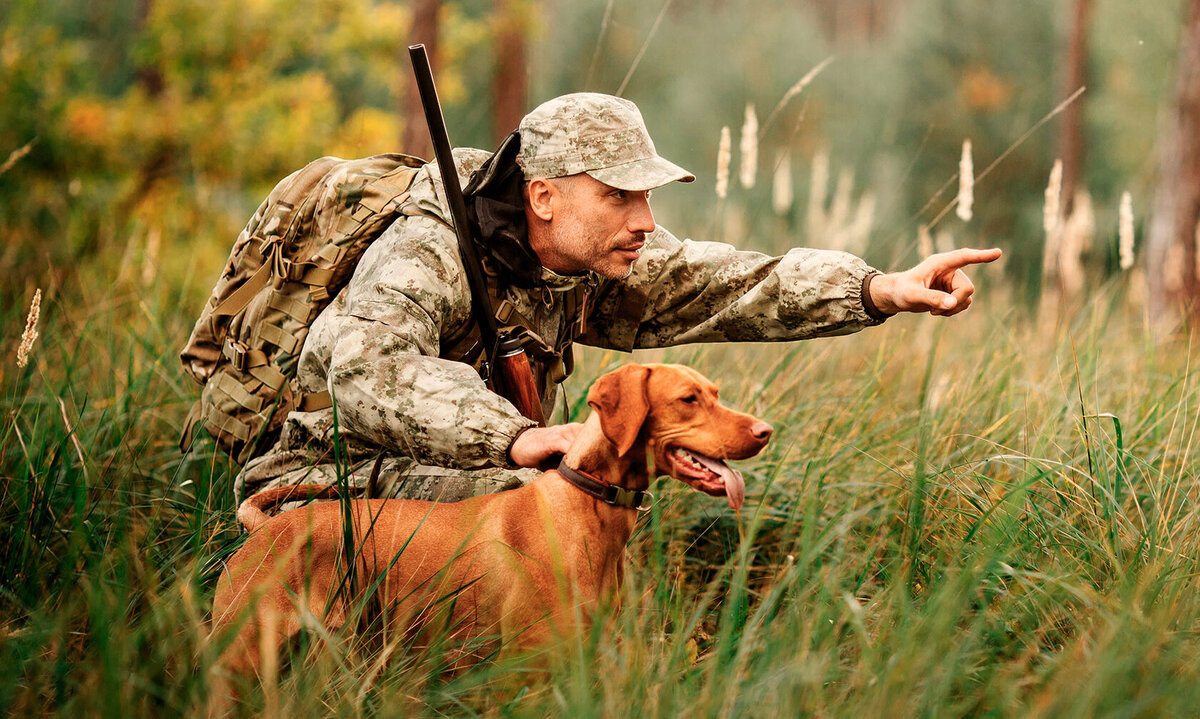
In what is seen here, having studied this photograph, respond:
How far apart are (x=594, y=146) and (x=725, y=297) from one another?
823mm

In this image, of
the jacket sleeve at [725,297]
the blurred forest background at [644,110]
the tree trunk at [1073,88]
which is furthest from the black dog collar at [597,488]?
the tree trunk at [1073,88]

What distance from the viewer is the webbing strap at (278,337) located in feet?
11.5

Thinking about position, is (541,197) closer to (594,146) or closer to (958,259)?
(594,146)

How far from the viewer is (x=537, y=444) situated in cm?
277

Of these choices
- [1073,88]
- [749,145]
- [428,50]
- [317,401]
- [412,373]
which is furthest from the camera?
[1073,88]

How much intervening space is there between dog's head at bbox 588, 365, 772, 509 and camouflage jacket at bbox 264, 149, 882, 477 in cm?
26

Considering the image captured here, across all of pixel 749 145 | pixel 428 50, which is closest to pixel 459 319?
pixel 749 145

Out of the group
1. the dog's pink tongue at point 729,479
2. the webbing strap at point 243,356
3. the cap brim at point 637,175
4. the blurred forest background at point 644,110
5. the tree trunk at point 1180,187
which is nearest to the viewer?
the dog's pink tongue at point 729,479

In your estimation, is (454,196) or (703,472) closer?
(703,472)

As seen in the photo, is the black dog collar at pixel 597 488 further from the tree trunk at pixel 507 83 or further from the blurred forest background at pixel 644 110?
the tree trunk at pixel 507 83

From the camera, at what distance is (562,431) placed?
9.20 ft

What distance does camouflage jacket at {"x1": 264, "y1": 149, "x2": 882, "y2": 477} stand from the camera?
283 cm

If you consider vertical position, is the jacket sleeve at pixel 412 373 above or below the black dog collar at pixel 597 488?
above

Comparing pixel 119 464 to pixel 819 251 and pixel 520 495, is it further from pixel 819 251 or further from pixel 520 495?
pixel 819 251
